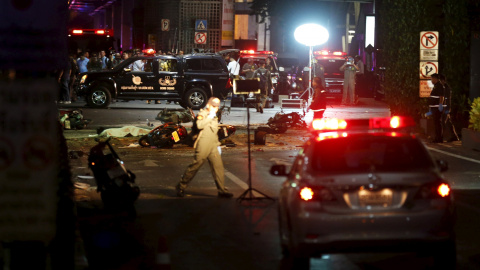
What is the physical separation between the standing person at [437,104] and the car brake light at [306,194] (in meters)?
12.9

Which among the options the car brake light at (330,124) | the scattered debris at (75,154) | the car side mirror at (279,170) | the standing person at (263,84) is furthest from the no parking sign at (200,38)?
the car brake light at (330,124)

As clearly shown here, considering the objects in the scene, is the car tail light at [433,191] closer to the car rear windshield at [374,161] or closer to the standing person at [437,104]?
the car rear windshield at [374,161]

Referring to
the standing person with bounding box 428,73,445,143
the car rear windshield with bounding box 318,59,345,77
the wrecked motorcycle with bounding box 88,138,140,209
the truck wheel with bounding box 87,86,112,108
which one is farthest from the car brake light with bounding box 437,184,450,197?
the car rear windshield with bounding box 318,59,345,77

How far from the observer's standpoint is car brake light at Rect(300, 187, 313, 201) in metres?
7.40

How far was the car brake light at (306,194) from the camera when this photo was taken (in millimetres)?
7398

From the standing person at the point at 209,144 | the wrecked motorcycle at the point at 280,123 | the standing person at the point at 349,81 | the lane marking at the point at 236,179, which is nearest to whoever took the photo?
the standing person at the point at 209,144

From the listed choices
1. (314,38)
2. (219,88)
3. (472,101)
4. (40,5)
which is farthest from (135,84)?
(40,5)

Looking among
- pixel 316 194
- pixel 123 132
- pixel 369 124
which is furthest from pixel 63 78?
pixel 123 132

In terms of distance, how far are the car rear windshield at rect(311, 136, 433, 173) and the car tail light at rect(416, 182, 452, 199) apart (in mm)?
196

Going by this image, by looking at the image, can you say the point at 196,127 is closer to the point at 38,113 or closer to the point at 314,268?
the point at 314,268

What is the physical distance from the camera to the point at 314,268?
8.31 metres

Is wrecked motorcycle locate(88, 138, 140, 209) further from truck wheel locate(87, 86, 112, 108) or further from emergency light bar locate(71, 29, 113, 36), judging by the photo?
emergency light bar locate(71, 29, 113, 36)

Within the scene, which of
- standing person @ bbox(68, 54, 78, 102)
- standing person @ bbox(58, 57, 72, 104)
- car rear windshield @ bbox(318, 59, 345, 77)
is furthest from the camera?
car rear windshield @ bbox(318, 59, 345, 77)

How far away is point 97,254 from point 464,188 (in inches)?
265
